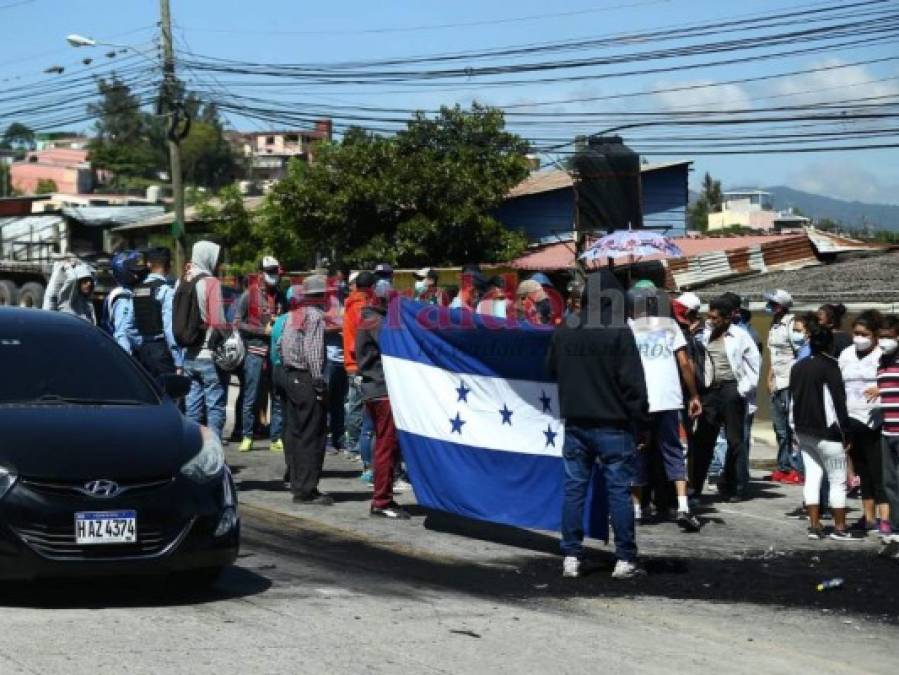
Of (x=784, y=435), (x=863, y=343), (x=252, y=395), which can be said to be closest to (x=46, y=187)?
(x=252, y=395)

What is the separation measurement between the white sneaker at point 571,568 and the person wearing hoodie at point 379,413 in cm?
259

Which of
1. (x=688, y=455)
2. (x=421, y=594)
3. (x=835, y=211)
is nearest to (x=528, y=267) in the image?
(x=688, y=455)

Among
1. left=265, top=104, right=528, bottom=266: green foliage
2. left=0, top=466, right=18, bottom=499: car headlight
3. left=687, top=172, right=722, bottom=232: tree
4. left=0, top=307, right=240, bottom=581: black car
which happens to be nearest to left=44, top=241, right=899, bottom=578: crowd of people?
left=0, top=307, right=240, bottom=581: black car

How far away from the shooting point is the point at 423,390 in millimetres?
12266

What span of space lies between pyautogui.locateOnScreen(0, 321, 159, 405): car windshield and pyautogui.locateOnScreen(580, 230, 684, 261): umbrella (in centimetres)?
1630

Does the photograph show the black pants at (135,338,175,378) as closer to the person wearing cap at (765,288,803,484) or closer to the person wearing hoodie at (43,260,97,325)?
the person wearing hoodie at (43,260,97,325)

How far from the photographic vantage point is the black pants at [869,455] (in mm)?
12602

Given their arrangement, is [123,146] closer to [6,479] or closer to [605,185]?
[605,185]

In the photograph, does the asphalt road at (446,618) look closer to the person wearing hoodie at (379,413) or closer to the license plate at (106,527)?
the license plate at (106,527)

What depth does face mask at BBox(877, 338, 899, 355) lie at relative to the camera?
11.9 metres

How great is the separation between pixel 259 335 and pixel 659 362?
19.1ft

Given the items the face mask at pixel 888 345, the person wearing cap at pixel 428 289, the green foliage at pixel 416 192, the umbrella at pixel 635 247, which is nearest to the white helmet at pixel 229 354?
the person wearing cap at pixel 428 289

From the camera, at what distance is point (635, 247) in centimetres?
2580

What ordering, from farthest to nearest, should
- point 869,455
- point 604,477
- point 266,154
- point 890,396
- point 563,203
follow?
1. point 266,154
2. point 563,203
3. point 869,455
4. point 890,396
5. point 604,477
